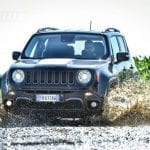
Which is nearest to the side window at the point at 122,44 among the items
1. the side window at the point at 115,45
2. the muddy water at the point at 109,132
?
the side window at the point at 115,45

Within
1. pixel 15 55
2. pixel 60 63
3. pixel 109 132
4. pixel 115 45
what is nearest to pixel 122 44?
pixel 115 45

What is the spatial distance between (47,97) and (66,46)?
63.9 inches

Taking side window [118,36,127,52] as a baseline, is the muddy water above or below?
below

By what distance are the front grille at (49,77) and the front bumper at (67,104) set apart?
0.57 feet

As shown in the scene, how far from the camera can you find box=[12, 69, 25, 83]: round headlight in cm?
1395

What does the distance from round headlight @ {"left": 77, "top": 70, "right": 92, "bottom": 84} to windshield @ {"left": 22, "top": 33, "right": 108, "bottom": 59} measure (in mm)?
1059

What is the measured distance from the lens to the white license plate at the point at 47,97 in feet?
45.1

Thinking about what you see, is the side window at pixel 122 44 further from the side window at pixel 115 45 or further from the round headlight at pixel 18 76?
the round headlight at pixel 18 76

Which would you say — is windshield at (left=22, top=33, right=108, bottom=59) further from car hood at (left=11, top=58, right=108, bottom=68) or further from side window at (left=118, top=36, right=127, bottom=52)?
side window at (left=118, top=36, right=127, bottom=52)

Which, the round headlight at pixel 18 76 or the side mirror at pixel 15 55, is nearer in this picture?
the round headlight at pixel 18 76

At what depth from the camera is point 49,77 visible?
13.9m

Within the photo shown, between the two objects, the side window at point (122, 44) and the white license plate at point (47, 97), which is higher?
the side window at point (122, 44)

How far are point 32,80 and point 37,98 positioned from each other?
0.34m

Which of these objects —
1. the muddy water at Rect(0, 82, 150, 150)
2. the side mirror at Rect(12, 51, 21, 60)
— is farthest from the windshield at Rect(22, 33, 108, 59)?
the muddy water at Rect(0, 82, 150, 150)
